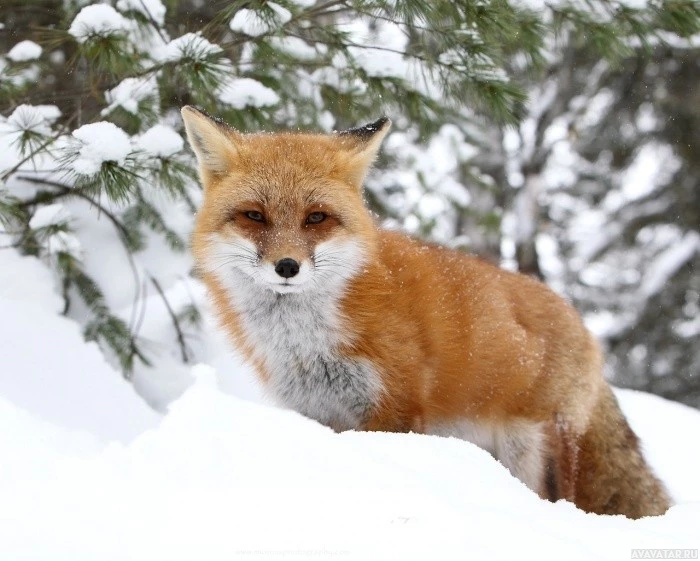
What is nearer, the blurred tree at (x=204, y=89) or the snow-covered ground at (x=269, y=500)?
the snow-covered ground at (x=269, y=500)

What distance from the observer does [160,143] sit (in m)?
4.01

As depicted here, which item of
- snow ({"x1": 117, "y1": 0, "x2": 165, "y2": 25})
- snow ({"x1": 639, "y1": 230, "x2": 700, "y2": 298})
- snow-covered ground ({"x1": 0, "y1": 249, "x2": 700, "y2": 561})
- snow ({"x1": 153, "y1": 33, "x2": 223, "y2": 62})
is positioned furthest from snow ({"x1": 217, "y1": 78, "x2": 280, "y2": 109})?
snow ({"x1": 639, "y1": 230, "x2": 700, "y2": 298})

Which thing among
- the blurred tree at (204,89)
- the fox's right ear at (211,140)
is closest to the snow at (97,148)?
the blurred tree at (204,89)

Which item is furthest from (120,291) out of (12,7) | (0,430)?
(0,430)

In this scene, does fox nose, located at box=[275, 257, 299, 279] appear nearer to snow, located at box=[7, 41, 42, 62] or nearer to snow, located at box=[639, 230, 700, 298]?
snow, located at box=[7, 41, 42, 62]

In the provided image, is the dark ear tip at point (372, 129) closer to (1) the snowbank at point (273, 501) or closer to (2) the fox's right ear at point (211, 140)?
(2) the fox's right ear at point (211, 140)

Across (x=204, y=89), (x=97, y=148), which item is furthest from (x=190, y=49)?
(x=97, y=148)

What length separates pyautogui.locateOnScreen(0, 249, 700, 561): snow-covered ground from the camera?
6.88ft

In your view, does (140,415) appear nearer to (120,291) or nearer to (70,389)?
(70,389)

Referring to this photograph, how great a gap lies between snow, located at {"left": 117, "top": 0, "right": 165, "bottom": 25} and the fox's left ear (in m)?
1.53

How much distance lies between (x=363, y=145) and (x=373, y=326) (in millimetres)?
960

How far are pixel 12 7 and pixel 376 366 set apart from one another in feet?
12.7

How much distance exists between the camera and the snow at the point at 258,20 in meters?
4.11

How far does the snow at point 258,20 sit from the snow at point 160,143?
0.78 metres
